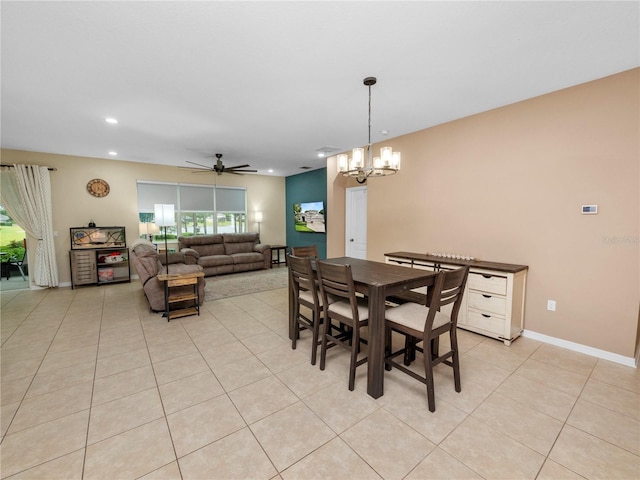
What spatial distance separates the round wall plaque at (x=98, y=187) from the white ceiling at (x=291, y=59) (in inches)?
78.1

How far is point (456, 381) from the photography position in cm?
211

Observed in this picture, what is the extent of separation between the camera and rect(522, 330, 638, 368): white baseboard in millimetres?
2506

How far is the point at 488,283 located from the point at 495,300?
0.19 m

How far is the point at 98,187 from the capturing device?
5.80m

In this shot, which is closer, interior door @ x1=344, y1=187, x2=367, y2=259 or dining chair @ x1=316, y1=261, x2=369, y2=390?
dining chair @ x1=316, y1=261, x2=369, y2=390

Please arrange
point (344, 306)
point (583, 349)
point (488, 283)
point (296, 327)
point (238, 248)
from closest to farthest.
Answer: point (344, 306) < point (583, 349) < point (296, 327) < point (488, 283) < point (238, 248)

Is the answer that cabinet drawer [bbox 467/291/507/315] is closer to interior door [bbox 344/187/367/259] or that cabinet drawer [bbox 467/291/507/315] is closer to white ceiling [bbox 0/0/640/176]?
white ceiling [bbox 0/0/640/176]

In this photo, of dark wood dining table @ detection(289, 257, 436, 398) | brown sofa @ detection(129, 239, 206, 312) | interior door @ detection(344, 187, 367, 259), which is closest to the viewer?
dark wood dining table @ detection(289, 257, 436, 398)

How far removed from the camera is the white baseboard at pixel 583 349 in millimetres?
2506

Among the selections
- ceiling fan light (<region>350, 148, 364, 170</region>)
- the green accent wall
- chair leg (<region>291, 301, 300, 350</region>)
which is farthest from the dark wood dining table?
the green accent wall

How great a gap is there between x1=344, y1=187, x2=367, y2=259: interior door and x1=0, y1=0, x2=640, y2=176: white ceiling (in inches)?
68.2

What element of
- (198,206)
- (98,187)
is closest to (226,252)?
(198,206)

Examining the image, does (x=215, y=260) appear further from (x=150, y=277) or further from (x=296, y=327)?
(x=296, y=327)

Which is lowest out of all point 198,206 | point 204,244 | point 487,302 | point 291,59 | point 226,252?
point 487,302
